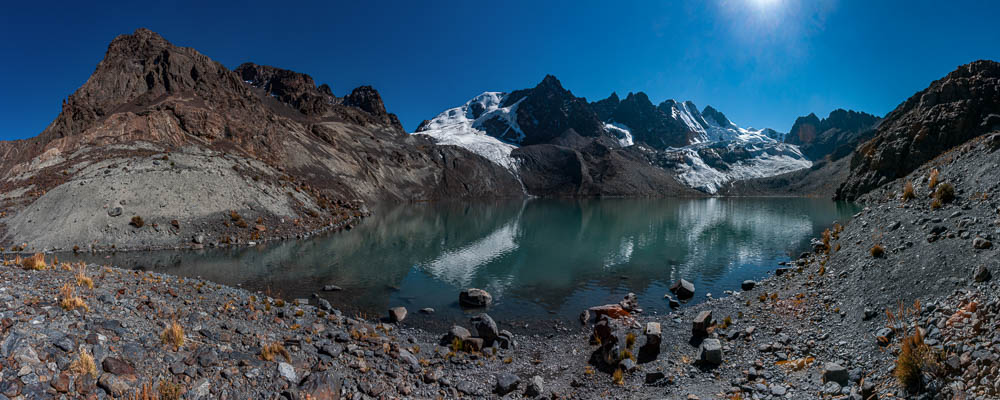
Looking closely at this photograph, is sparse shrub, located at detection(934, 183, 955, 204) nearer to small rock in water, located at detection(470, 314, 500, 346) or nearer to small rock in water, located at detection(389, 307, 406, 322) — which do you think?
small rock in water, located at detection(470, 314, 500, 346)

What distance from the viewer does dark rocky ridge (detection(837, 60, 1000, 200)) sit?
62.2 m

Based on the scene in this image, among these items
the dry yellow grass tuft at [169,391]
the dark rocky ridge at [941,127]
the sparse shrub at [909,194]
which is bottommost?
the dry yellow grass tuft at [169,391]

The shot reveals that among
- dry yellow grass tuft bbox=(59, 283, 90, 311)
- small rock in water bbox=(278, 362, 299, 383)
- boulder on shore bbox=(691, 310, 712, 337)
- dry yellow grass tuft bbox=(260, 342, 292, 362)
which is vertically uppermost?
dry yellow grass tuft bbox=(59, 283, 90, 311)

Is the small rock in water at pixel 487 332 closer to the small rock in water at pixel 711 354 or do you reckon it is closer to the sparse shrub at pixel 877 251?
the small rock in water at pixel 711 354

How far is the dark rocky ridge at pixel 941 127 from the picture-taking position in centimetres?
6219

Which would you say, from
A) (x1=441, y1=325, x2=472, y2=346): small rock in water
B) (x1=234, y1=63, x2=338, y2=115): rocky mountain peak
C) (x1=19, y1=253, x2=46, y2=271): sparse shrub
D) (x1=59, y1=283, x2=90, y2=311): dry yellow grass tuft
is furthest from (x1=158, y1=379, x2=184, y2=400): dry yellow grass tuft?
(x1=234, y1=63, x2=338, y2=115): rocky mountain peak

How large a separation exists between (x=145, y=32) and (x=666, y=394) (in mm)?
117767

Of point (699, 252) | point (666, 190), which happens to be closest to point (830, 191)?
point (666, 190)

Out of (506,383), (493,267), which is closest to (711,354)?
(506,383)

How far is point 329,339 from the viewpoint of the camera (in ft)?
38.5

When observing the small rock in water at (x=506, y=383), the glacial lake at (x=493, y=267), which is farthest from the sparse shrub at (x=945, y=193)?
the small rock in water at (x=506, y=383)

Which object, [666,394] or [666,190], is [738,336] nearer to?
[666,394]

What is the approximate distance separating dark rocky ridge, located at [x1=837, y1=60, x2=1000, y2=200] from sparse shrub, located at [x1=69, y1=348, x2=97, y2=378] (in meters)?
91.2

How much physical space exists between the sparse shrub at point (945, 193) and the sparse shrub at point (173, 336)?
22514 mm
